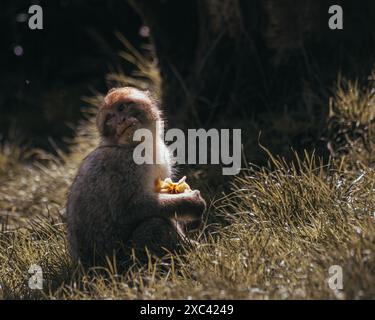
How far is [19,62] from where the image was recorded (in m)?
12.2

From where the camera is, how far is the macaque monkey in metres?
5.43

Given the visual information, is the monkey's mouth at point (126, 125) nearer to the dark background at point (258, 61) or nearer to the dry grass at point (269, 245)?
the dry grass at point (269, 245)

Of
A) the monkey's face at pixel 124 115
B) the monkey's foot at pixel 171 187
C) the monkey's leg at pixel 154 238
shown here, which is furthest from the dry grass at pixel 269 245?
the monkey's face at pixel 124 115

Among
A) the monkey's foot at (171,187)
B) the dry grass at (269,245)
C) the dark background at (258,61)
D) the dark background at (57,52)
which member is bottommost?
the dry grass at (269,245)

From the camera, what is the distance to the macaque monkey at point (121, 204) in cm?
543

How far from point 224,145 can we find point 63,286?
2.52 meters

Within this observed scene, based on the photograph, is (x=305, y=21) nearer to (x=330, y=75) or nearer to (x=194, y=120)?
(x=330, y=75)

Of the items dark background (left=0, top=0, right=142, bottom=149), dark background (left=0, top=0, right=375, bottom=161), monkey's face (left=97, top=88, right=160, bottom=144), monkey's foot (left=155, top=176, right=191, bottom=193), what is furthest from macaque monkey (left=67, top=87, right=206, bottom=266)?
dark background (left=0, top=0, right=142, bottom=149)

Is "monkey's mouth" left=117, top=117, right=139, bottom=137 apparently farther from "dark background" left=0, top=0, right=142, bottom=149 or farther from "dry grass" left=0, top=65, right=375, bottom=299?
"dark background" left=0, top=0, right=142, bottom=149

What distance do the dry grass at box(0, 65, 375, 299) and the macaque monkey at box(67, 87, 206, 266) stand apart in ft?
0.48

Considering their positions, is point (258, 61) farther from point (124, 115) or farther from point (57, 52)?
point (57, 52)

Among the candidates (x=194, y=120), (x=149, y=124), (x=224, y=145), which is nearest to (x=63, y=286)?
(x=149, y=124)

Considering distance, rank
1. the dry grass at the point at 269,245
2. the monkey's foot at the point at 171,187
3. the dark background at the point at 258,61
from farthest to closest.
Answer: the dark background at the point at 258,61, the monkey's foot at the point at 171,187, the dry grass at the point at 269,245

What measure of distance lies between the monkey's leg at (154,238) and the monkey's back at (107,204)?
0.23 ft
